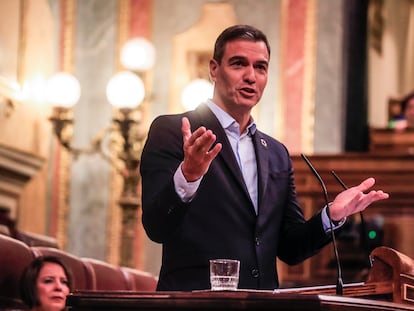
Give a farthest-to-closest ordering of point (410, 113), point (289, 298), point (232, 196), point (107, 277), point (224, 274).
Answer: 1. point (410, 113)
2. point (107, 277)
3. point (232, 196)
4. point (224, 274)
5. point (289, 298)

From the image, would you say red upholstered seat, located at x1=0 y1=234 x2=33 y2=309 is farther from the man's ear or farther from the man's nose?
the man's nose

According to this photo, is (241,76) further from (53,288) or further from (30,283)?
(53,288)

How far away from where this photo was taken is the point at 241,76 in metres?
3.41

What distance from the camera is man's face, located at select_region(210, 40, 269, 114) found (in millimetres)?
3410

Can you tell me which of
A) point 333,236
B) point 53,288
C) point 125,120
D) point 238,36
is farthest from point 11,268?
point 125,120

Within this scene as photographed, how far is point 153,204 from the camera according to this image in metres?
3.15

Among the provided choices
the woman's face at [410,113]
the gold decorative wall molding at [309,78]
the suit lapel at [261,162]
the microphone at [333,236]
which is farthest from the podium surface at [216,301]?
the woman's face at [410,113]

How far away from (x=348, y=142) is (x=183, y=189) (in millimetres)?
7464

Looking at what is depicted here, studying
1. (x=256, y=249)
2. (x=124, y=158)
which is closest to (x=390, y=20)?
(x=124, y=158)

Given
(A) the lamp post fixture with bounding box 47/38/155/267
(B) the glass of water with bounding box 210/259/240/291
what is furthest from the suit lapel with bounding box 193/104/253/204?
(A) the lamp post fixture with bounding box 47/38/155/267

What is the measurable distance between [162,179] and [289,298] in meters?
0.73

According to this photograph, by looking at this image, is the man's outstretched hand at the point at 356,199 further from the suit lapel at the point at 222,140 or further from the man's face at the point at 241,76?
the man's face at the point at 241,76

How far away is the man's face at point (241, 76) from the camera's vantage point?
11.2 ft

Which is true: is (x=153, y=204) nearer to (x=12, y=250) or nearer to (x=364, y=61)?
(x=12, y=250)
